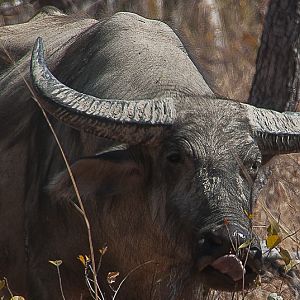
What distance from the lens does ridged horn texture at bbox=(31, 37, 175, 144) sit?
7.08 m

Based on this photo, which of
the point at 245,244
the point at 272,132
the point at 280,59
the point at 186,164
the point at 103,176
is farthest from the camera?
the point at 280,59

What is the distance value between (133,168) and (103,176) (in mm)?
201

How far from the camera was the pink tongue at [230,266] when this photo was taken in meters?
6.50

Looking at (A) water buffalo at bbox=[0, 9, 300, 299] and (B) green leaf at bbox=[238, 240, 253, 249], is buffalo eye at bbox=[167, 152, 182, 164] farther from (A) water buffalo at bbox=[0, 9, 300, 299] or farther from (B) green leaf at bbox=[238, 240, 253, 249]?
(B) green leaf at bbox=[238, 240, 253, 249]

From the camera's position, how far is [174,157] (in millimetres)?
7121

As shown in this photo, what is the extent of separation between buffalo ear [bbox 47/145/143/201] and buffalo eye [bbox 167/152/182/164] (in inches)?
10.1

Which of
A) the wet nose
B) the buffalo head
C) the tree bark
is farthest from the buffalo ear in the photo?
the tree bark

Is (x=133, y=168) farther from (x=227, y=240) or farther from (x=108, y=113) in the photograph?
(x=227, y=240)

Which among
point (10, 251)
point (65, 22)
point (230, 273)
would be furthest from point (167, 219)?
point (65, 22)

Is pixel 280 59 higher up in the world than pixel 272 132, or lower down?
lower down

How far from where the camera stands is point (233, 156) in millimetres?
6961

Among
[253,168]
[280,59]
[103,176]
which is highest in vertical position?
[253,168]

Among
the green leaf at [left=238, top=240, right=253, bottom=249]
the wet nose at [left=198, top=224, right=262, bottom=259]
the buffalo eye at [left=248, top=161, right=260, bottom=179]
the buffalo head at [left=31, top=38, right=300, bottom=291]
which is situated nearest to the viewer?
the green leaf at [left=238, top=240, right=253, bottom=249]

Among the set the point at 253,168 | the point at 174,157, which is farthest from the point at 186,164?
the point at 253,168
